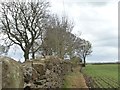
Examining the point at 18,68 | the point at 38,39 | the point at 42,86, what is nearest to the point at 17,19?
the point at 38,39

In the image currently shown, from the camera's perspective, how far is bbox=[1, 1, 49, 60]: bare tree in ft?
109

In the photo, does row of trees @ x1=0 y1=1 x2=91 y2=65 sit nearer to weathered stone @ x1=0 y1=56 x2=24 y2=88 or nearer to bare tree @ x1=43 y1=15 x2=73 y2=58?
bare tree @ x1=43 y1=15 x2=73 y2=58

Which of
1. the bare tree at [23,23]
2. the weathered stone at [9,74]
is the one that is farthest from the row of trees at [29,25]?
the weathered stone at [9,74]

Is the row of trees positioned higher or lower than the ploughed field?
higher

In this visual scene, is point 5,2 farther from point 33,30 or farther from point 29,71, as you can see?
point 29,71

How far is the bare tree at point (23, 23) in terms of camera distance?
33312 millimetres

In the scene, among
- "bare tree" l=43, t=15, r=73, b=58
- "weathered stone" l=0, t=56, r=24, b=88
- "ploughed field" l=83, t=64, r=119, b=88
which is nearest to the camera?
"weathered stone" l=0, t=56, r=24, b=88

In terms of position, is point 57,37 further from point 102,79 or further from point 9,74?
point 9,74

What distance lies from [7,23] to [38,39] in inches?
164

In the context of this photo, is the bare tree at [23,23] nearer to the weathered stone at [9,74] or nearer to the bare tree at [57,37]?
the bare tree at [57,37]

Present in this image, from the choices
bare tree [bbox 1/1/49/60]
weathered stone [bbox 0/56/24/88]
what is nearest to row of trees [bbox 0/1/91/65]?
bare tree [bbox 1/1/49/60]

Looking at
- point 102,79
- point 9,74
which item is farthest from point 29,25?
point 9,74

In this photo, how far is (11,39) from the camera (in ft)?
110

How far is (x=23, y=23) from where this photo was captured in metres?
33.6
